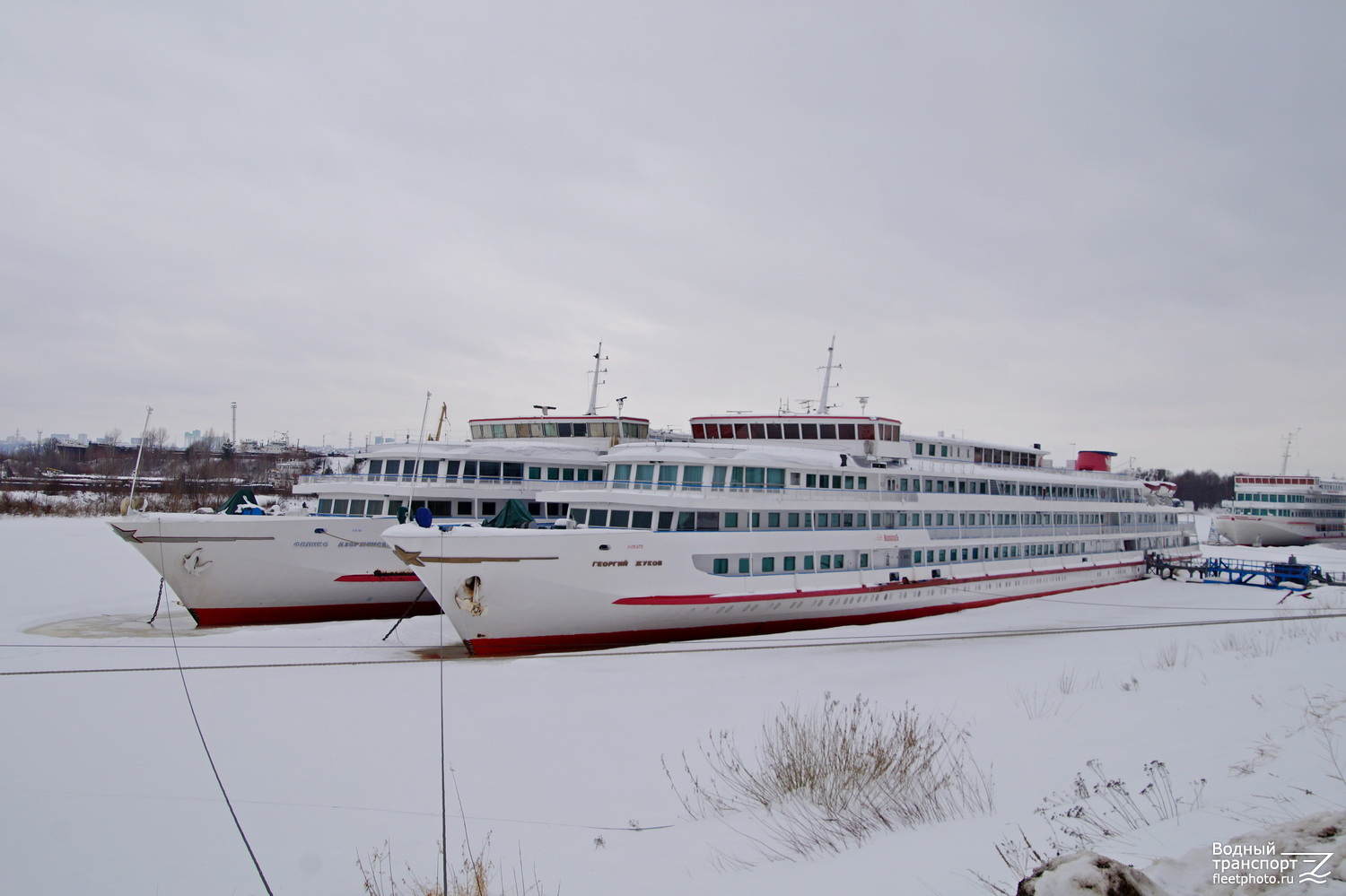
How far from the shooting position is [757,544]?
63.9 feet

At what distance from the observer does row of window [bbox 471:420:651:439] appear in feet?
98.5

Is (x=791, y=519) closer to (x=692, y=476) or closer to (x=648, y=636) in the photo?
(x=692, y=476)

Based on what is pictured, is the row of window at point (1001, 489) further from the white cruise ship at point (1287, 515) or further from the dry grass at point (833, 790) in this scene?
the white cruise ship at point (1287, 515)

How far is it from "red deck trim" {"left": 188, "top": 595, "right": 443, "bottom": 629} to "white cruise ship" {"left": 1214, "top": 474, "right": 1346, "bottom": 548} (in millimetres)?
76424

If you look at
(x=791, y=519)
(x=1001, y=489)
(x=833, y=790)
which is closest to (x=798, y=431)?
(x=791, y=519)

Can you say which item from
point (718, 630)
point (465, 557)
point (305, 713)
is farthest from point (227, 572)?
point (718, 630)

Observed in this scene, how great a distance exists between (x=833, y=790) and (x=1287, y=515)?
81.4 meters

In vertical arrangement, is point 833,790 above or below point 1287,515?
below

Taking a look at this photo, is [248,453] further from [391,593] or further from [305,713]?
[305,713]

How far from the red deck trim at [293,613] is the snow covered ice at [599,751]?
392 centimetres

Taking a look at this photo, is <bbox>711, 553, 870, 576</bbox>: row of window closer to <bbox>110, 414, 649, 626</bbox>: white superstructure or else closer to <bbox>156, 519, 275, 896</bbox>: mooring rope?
<bbox>110, 414, 649, 626</bbox>: white superstructure

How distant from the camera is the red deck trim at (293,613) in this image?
22281 mm

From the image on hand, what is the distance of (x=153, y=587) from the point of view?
29.3 metres

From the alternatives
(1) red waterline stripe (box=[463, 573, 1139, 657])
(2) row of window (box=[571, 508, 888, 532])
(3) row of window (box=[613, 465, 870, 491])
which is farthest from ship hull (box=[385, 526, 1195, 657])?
(3) row of window (box=[613, 465, 870, 491])
